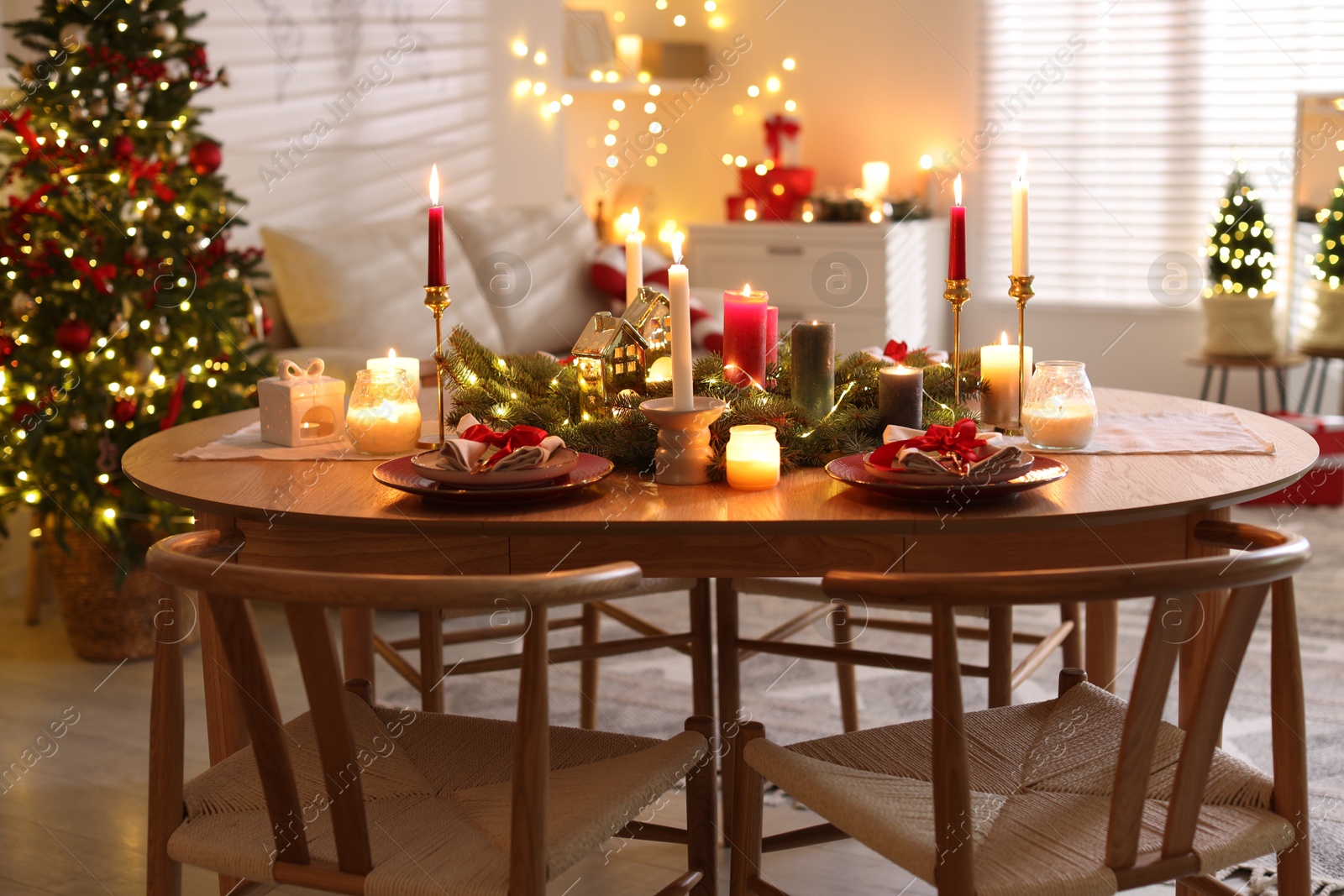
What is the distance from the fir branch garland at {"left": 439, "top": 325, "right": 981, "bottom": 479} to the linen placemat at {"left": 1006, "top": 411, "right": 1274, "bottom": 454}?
18 cm

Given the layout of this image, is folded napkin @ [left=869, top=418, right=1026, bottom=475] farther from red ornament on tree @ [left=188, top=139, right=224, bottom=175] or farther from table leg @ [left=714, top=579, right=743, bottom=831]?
red ornament on tree @ [left=188, top=139, right=224, bottom=175]

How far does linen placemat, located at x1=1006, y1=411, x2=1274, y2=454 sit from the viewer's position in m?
1.56

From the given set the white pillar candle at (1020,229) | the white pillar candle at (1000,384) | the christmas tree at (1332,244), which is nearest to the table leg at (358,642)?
the white pillar candle at (1000,384)

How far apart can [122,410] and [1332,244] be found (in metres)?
3.56

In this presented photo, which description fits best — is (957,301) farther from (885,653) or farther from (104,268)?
(104,268)

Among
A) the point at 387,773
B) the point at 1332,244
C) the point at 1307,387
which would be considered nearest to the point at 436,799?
the point at 387,773

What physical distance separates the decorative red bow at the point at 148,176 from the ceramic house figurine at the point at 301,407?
1.25 metres

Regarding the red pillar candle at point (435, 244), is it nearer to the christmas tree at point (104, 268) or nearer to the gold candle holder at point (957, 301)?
the gold candle holder at point (957, 301)

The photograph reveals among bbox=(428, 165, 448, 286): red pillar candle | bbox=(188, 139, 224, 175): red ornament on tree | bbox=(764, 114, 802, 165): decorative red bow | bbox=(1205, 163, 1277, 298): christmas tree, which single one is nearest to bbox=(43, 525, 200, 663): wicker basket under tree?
bbox=(188, 139, 224, 175): red ornament on tree

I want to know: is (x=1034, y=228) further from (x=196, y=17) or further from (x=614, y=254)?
(x=196, y=17)

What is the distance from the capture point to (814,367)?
1.59m

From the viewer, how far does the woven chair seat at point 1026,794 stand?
1112 millimetres

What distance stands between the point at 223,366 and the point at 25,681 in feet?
2.59

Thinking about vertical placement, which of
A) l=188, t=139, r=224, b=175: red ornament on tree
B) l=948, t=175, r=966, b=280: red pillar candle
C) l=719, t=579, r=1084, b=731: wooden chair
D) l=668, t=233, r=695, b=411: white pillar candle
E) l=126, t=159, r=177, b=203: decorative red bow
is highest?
l=188, t=139, r=224, b=175: red ornament on tree
